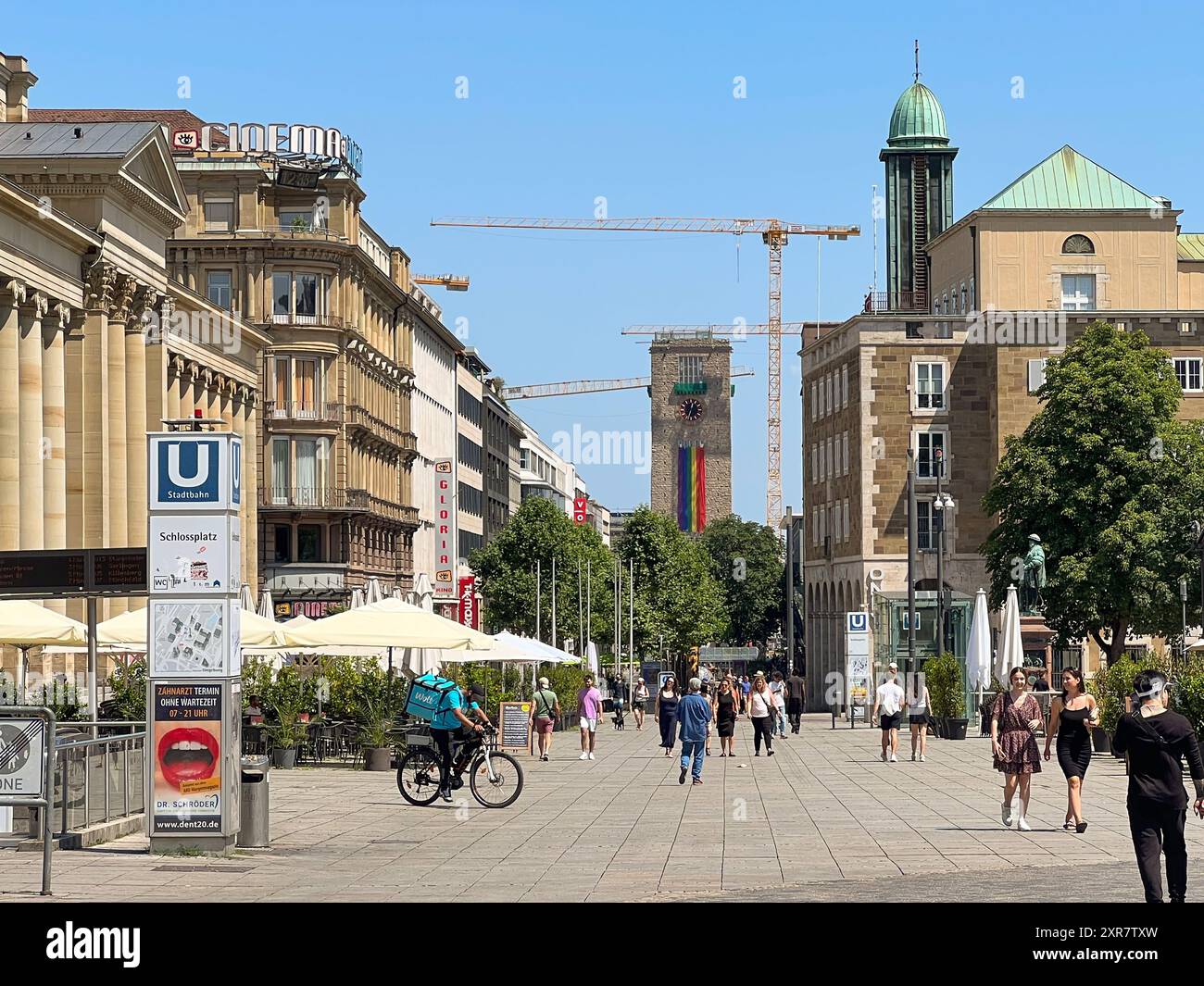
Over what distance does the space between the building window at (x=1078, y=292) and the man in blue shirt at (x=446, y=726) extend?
70349 millimetres

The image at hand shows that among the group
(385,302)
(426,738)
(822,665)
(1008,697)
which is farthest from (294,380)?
(1008,697)

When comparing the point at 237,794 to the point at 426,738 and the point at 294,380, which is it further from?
the point at 294,380

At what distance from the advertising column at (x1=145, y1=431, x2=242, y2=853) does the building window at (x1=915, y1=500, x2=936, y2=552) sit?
70.4m

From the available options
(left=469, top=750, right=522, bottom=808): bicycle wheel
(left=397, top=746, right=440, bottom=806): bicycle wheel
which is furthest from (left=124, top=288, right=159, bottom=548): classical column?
(left=469, top=750, right=522, bottom=808): bicycle wheel

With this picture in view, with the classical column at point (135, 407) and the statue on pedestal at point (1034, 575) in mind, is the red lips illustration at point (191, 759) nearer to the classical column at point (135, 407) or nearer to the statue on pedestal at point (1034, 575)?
the classical column at point (135, 407)

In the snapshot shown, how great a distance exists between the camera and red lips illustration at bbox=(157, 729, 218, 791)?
1998cm

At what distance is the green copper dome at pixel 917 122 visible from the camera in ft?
360

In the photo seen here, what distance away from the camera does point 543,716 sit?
43.0 m

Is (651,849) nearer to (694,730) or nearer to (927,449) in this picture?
(694,730)

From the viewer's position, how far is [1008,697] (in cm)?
2358

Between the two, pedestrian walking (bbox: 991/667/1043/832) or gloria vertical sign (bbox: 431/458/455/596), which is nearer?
pedestrian walking (bbox: 991/667/1043/832)

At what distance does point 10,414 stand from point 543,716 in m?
14.2

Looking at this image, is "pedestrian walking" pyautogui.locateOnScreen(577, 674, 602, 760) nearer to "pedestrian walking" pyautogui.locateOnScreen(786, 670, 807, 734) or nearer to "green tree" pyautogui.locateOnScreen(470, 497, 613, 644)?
"pedestrian walking" pyautogui.locateOnScreen(786, 670, 807, 734)

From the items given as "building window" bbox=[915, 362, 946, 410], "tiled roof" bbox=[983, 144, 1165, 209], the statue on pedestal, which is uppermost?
"tiled roof" bbox=[983, 144, 1165, 209]
